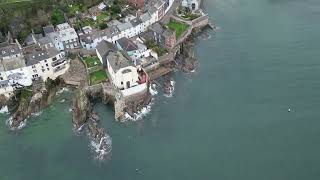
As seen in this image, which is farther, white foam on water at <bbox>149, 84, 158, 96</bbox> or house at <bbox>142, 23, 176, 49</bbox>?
house at <bbox>142, 23, 176, 49</bbox>

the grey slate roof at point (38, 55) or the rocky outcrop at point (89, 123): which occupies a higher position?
the grey slate roof at point (38, 55)

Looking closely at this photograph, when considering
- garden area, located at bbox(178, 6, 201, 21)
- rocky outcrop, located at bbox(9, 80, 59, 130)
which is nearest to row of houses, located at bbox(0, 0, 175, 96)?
rocky outcrop, located at bbox(9, 80, 59, 130)

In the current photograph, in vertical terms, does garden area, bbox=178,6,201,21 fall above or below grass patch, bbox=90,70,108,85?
above

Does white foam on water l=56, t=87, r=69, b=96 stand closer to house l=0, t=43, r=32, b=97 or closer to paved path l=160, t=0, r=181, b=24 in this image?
house l=0, t=43, r=32, b=97

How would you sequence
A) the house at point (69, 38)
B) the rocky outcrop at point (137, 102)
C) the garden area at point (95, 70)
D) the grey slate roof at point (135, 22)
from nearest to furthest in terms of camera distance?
the rocky outcrop at point (137, 102) → the garden area at point (95, 70) → the house at point (69, 38) → the grey slate roof at point (135, 22)

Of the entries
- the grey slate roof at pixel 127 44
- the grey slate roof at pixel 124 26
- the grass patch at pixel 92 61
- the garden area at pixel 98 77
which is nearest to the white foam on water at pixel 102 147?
the garden area at pixel 98 77

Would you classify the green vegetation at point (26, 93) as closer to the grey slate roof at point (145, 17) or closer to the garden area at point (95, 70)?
the garden area at point (95, 70)
